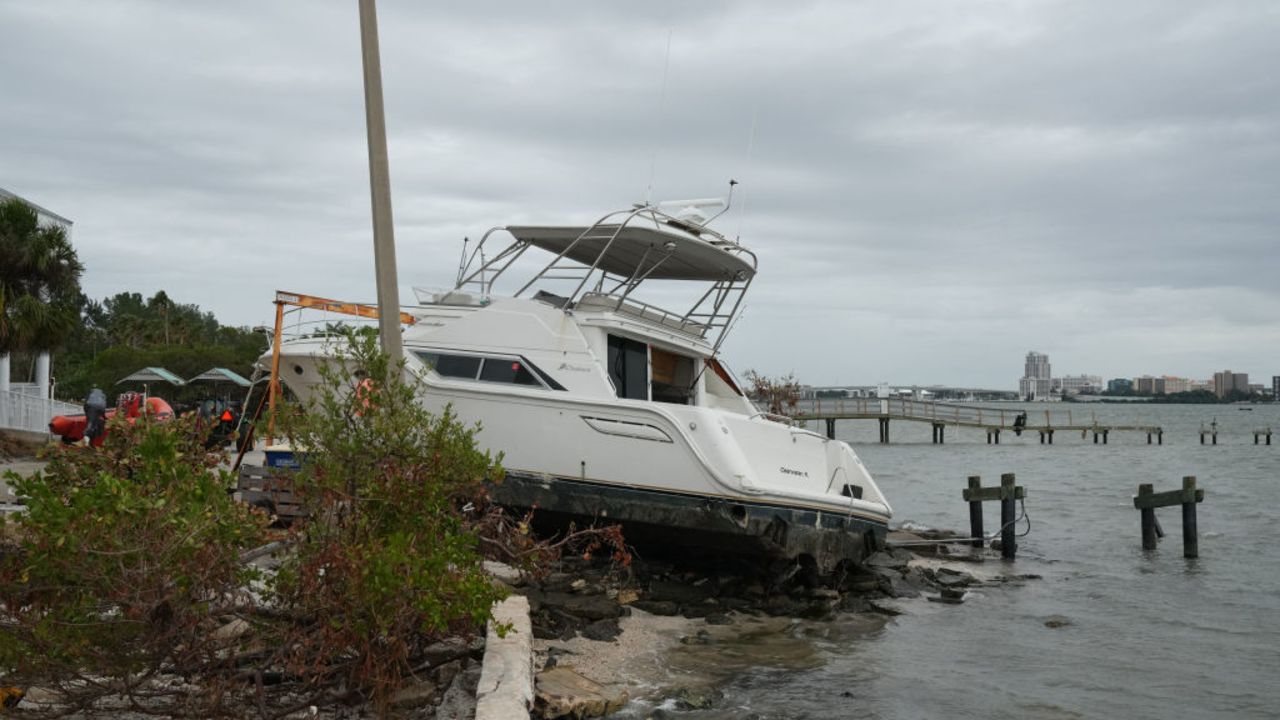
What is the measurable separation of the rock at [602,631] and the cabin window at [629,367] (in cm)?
289

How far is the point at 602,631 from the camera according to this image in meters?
9.86

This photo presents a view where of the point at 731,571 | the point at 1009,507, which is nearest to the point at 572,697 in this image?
the point at 731,571

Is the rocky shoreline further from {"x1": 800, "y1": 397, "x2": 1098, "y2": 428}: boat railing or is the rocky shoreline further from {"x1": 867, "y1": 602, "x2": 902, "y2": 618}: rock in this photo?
{"x1": 800, "y1": 397, "x2": 1098, "y2": 428}: boat railing

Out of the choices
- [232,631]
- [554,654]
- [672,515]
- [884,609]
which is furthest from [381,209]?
[884,609]

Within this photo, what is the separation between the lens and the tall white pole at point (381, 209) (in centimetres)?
725

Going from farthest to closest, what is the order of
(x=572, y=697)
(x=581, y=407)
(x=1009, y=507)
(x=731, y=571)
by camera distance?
(x=1009, y=507)
(x=731, y=571)
(x=581, y=407)
(x=572, y=697)

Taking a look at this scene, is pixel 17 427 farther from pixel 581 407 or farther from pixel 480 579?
pixel 480 579

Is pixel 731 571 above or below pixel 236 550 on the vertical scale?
below

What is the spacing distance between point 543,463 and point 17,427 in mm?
21128

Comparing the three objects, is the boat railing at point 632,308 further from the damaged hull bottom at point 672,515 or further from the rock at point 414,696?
the rock at point 414,696

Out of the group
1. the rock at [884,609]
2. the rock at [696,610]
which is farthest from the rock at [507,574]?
the rock at [884,609]

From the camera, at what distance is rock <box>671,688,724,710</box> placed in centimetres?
830

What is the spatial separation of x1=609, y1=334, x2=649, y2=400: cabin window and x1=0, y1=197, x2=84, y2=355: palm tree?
1697 cm

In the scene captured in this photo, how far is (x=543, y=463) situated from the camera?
1155cm
